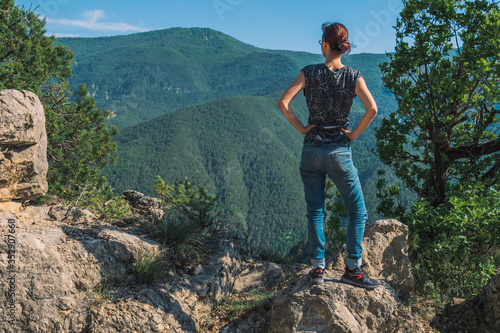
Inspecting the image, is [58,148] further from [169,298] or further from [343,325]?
[343,325]

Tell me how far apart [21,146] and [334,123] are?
4.79 metres

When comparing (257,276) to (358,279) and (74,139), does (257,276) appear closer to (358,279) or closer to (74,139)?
(358,279)

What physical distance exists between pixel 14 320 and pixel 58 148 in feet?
37.3

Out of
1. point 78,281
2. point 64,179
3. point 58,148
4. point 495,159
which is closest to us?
point 78,281

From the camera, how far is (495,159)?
5.71 m

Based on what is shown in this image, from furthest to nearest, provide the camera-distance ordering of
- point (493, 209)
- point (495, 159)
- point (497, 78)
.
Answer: point (495, 159)
point (497, 78)
point (493, 209)

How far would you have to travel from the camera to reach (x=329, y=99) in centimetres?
Result: 341

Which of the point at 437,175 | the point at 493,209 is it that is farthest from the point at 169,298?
the point at 437,175

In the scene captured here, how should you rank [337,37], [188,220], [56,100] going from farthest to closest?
1. [56,100]
2. [188,220]
3. [337,37]

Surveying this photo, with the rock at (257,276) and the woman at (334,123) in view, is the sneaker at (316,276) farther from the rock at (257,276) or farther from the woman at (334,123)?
the rock at (257,276)

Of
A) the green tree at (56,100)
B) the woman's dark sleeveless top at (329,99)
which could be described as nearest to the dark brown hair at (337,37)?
the woman's dark sleeveless top at (329,99)

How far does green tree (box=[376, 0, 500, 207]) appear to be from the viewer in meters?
4.81

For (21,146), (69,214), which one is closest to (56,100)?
(21,146)

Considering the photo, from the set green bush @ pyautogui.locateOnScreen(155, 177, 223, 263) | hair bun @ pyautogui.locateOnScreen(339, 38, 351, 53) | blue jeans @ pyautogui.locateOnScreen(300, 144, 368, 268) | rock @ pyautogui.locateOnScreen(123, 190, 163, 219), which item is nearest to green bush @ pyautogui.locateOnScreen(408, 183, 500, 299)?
blue jeans @ pyautogui.locateOnScreen(300, 144, 368, 268)
